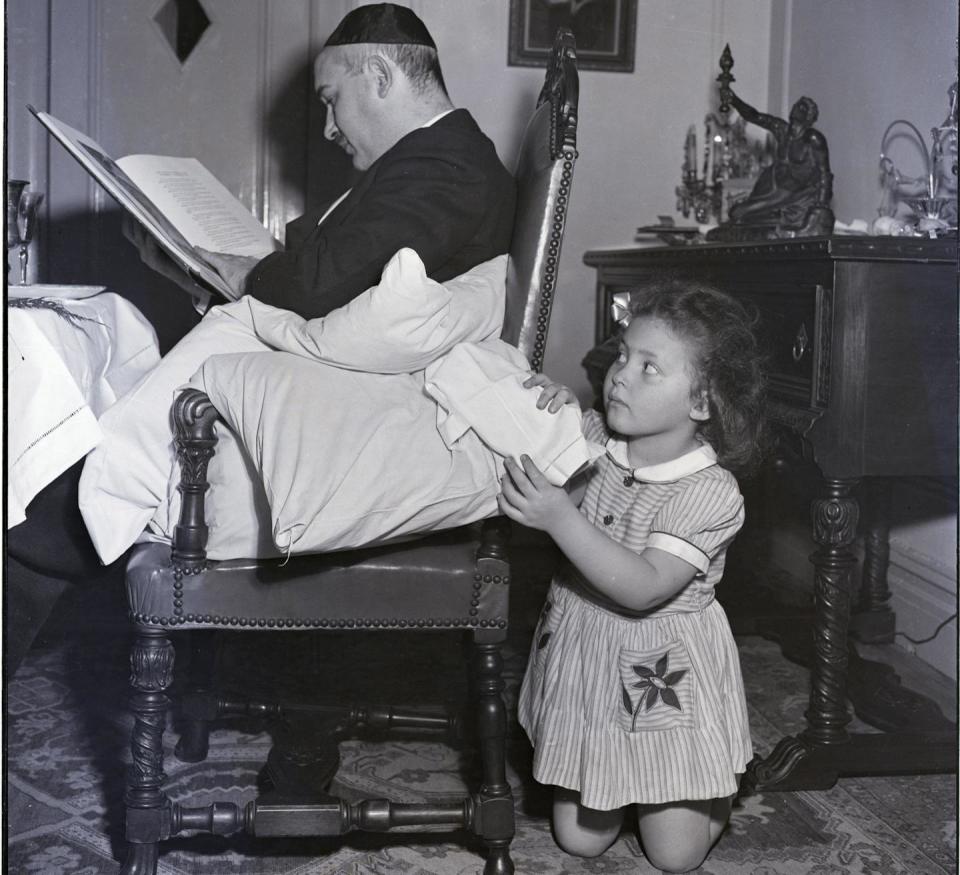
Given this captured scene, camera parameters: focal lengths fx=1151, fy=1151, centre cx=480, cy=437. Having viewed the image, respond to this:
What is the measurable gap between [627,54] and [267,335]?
2140mm

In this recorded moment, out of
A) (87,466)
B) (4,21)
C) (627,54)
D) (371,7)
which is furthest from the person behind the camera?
(627,54)

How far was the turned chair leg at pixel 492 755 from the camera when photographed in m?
1.77

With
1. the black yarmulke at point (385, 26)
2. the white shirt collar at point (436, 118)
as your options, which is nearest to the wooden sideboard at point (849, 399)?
the white shirt collar at point (436, 118)

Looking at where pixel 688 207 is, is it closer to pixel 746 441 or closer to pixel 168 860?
pixel 746 441

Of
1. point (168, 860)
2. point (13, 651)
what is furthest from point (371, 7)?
point (168, 860)

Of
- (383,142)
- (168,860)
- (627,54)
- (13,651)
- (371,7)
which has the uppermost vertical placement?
(627,54)

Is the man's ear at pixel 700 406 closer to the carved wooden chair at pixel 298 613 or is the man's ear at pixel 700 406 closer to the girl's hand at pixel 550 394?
the girl's hand at pixel 550 394

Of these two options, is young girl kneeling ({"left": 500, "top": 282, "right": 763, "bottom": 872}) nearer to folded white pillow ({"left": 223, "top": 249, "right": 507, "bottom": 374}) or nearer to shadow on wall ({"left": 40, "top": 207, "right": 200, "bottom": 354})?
folded white pillow ({"left": 223, "top": 249, "right": 507, "bottom": 374})

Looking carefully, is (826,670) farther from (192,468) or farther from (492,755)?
(192,468)

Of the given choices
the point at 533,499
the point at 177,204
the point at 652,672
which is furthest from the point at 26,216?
the point at 652,672

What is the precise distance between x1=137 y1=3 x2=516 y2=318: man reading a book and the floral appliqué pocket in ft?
2.36

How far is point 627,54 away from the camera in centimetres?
352

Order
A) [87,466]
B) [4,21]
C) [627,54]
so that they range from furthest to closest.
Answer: [627,54], [87,466], [4,21]

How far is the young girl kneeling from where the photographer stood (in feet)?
5.82
